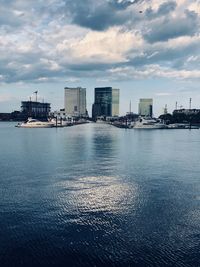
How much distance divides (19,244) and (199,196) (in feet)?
65.7

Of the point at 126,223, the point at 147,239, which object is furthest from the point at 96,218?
the point at 147,239

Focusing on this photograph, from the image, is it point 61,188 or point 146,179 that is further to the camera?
point 146,179

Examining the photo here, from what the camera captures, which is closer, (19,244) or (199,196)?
(19,244)

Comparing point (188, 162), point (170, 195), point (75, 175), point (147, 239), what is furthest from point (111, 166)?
point (147, 239)

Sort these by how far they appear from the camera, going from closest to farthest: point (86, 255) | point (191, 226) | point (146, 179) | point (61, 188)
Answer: point (86, 255) < point (191, 226) < point (61, 188) < point (146, 179)

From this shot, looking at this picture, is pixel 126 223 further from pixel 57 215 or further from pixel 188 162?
pixel 188 162

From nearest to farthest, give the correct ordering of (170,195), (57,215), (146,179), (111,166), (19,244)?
(19,244)
(57,215)
(170,195)
(146,179)
(111,166)

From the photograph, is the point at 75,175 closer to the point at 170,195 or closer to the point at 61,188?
the point at 61,188

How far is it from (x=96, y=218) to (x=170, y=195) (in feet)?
34.8

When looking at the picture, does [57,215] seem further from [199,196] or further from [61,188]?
[199,196]

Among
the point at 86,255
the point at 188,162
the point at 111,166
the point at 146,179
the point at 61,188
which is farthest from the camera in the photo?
the point at 188,162

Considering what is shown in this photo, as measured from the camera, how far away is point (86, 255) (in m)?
22.9

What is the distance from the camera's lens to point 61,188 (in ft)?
133

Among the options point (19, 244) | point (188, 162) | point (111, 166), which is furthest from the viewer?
point (188, 162)
